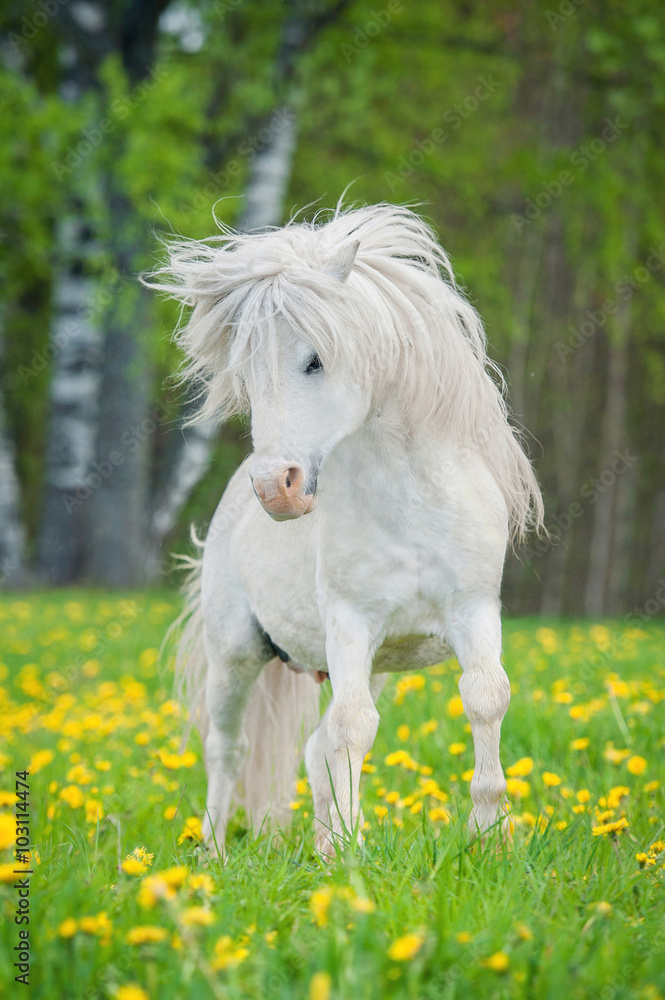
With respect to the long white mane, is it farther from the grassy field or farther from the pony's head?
the grassy field

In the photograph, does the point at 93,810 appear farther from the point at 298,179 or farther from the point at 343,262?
the point at 298,179

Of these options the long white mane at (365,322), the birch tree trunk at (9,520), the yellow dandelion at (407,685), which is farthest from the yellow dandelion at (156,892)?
the birch tree trunk at (9,520)

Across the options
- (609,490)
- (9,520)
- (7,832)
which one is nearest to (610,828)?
(7,832)

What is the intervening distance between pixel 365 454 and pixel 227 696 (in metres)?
1.55

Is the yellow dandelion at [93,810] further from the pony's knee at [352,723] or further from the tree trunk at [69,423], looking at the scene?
the tree trunk at [69,423]

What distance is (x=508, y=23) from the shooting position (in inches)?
520

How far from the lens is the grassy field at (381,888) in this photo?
67.4 inches

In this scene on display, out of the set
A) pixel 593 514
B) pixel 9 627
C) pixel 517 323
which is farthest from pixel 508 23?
pixel 9 627

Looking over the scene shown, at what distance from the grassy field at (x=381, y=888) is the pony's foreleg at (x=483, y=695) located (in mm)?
108

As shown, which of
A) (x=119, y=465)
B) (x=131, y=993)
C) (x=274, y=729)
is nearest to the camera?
(x=131, y=993)

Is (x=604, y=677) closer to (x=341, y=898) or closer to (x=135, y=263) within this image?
(x=341, y=898)

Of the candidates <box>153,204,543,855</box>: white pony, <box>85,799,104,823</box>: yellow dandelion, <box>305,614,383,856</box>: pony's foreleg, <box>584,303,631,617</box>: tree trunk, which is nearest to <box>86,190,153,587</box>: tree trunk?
<box>584,303,631,617</box>: tree trunk

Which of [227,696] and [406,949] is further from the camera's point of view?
[227,696]

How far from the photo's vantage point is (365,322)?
2.62 meters
